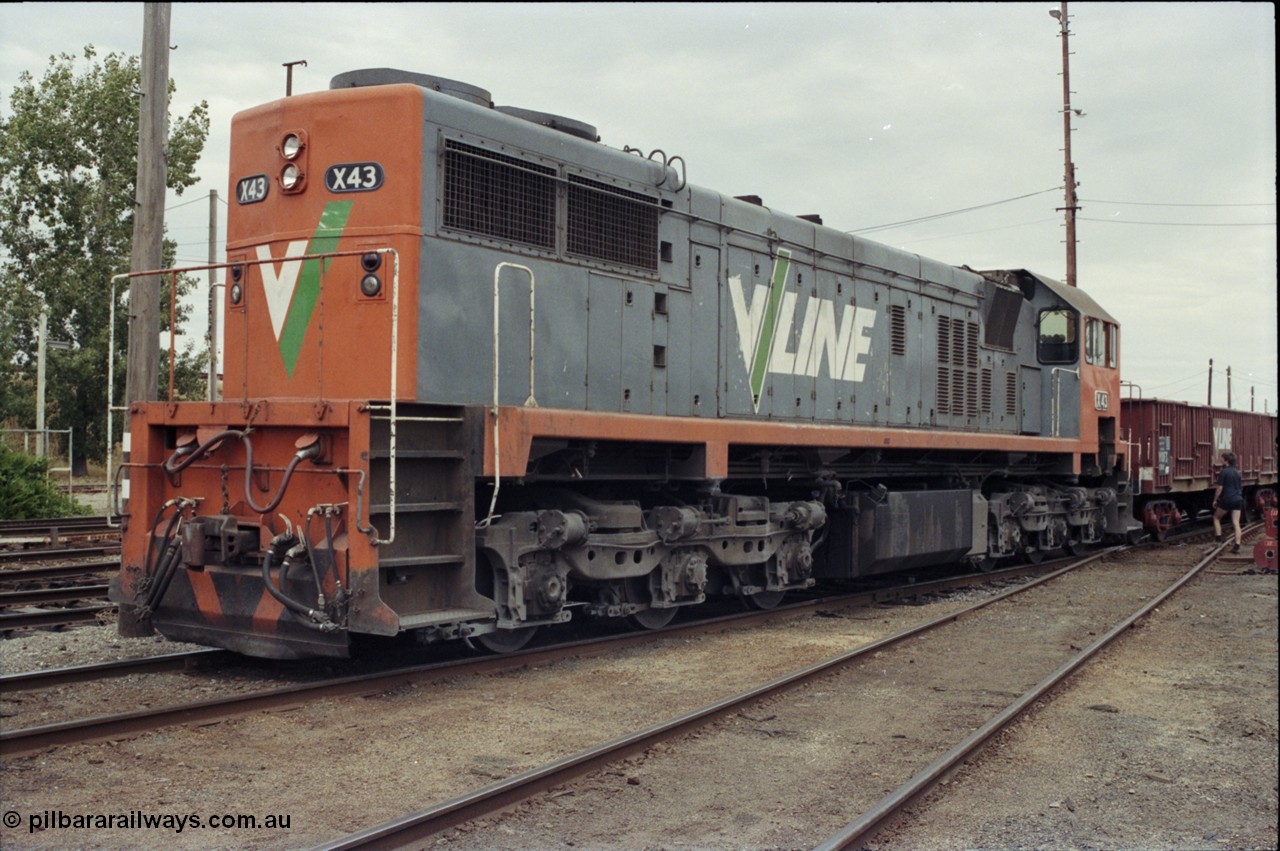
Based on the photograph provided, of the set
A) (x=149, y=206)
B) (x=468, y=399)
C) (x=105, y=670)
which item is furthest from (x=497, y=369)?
(x=149, y=206)

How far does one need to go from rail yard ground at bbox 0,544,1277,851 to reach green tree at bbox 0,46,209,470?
18413 mm

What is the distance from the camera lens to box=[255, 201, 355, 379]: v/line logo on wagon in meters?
6.95

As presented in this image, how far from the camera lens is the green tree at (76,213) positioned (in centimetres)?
2297

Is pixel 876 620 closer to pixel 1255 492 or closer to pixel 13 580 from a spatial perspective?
pixel 13 580

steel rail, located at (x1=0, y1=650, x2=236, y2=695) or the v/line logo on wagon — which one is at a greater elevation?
the v/line logo on wagon

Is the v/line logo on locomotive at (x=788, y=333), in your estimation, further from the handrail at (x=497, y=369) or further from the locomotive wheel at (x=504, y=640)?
the locomotive wheel at (x=504, y=640)

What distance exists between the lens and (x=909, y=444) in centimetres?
1096

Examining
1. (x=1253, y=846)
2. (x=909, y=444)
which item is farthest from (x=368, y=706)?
(x=909, y=444)

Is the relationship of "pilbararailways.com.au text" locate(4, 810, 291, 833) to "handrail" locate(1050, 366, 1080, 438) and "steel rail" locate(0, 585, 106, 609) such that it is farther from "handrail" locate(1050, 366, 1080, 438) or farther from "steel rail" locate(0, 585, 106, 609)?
"handrail" locate(1050, 366, 1080, 438)

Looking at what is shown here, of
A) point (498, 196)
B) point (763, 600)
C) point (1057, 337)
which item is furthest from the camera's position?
point (1057, 337)

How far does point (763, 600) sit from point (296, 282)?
5137mm

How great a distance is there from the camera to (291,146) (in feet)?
23.1

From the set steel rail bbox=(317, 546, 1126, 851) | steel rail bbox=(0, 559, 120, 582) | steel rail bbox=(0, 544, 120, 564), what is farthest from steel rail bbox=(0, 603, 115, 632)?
steel rail bbox=(317, 546, 1126, 851)

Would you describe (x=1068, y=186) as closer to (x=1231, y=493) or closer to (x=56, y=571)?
(x=1231, y=493)
